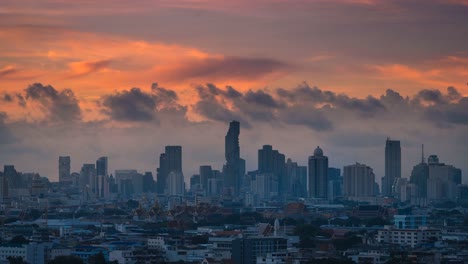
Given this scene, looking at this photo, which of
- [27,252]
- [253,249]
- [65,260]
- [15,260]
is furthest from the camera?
[27,252]

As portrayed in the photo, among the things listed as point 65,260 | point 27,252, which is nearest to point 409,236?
point 27,252

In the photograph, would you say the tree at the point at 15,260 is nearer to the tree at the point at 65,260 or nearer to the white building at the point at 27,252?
the white building at the point at 27,252

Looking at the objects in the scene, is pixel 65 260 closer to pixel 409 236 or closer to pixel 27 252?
pixel 27 252

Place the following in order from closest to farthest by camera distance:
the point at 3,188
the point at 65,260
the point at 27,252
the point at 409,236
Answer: the point at 65,260 → the point at 27,252 → the point at 409,236 → the point at 3,188

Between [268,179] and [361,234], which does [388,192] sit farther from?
[361,234]

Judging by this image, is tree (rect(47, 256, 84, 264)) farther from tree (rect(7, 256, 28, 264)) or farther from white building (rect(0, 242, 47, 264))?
white building (rect(0, 242, 47, 264))

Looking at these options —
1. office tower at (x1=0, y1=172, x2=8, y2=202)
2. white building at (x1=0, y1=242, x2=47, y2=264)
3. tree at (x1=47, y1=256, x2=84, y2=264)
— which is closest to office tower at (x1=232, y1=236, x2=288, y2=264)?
tree at (x1=47, y1=256, x2=84, y2=264)

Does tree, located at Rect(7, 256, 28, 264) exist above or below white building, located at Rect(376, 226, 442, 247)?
below

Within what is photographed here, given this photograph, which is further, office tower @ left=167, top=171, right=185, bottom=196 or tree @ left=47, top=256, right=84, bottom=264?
office tower @ left=167, top=171, right=185, bottom=196
